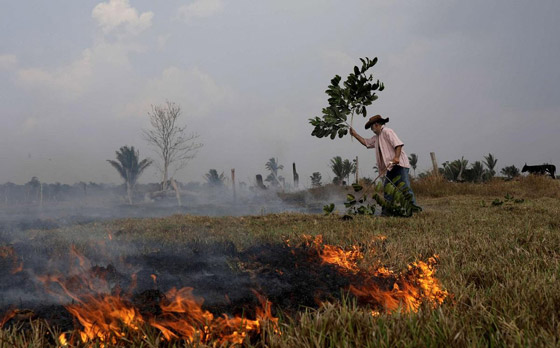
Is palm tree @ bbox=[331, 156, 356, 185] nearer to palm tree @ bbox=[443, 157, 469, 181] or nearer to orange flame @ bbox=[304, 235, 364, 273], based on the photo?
palm tree @ bbox=[443, 157, 469, 181]

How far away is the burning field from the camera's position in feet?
6.14

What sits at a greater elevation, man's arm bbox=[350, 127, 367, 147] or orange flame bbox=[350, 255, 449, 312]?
man's arm bbox=[350, 127, 367, 147]

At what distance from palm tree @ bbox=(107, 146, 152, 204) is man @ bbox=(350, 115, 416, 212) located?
22.8m

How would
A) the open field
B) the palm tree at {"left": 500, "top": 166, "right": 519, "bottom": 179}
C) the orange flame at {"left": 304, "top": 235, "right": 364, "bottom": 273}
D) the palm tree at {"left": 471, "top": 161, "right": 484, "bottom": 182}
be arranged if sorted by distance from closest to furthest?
the open field → the orange flame at {"left": 304, "top": 235, "right": 364, "bottom": 273} → the palm tree at {"left": 471, "top": 161, "right": 484, "bottom": 182} → the palm tree at {"left": 500, "top": 166, "right": 519, "bottom": 179}

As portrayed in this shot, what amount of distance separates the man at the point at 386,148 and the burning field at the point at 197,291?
11.7 ft

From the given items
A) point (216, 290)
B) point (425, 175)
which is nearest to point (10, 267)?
point (216, 290)

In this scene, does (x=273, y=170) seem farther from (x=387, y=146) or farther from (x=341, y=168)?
(x=387, y=146)

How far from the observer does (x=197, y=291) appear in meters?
2.35

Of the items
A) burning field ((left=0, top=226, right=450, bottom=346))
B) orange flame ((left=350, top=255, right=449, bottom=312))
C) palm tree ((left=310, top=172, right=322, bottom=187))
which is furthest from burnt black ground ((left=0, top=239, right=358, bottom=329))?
palm tree ((left=310, top=172, right=322, bottom=187))

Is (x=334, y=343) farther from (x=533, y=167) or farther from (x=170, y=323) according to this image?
(x=533, y=167)

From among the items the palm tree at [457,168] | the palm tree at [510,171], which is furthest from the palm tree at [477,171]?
the palm tree at [510,171]

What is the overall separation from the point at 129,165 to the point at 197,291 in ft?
87.0

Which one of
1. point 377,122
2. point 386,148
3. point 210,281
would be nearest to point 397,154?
point 386,148

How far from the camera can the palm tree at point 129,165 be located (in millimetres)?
26469
